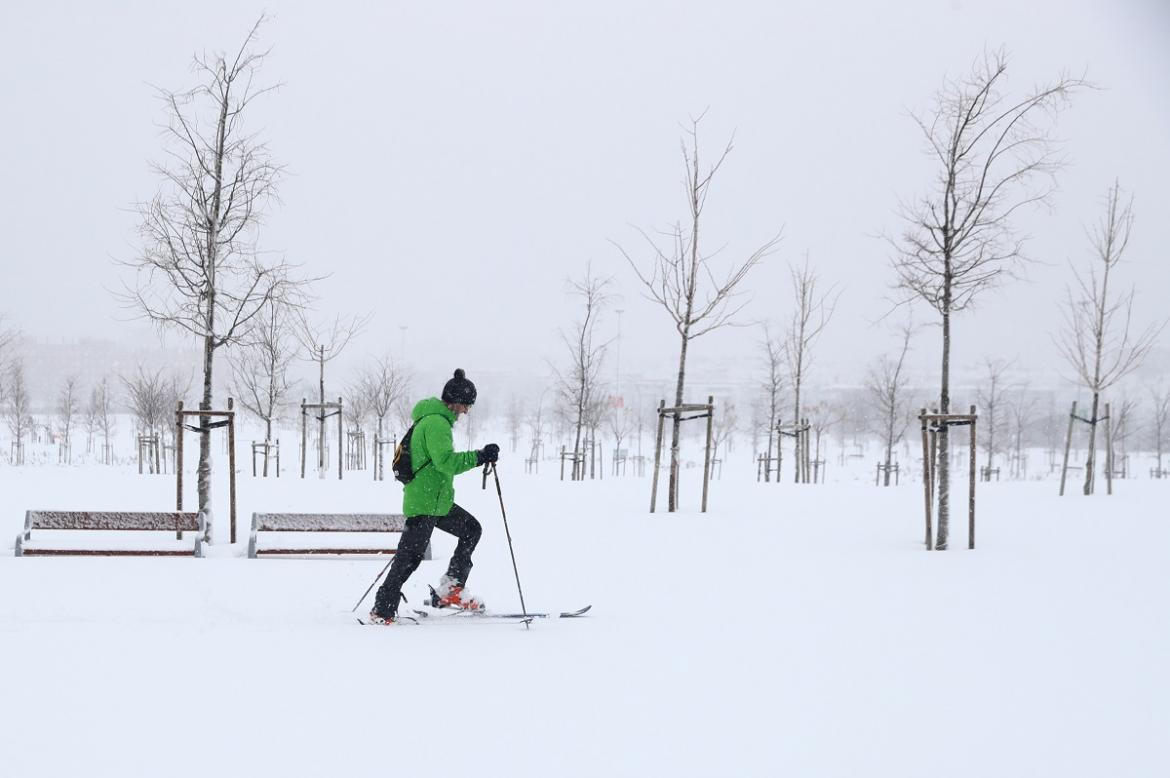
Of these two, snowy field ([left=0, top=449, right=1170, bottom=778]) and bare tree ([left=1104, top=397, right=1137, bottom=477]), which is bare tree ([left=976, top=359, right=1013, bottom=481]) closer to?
bare tree ([left=1104, top=397, right=1137, bottom=477])

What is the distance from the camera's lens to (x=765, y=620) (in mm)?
6477

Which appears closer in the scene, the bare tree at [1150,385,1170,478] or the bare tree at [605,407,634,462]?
the bare tree at [1150,385,1170,478]

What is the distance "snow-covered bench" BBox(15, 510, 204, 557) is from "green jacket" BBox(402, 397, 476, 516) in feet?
13.8

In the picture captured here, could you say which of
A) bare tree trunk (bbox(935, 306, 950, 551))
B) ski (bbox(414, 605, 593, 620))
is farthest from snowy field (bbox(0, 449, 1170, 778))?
bare tree trunk (bbox(935, 306, 950, 551))

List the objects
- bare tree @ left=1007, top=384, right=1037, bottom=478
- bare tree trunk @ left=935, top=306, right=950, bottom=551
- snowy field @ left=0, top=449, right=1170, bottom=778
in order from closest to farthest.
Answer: snowy field @ left=0, top=449, right=1170, bottom=778 < bare tree trunk @ left=935, top=306, right=950, bottom=551 < bare tree @ left=1007, top=384, right=1037, bottom=478

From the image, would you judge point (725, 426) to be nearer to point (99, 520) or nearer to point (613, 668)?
point (99, 520)

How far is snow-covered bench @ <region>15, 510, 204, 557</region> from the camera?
841 cm

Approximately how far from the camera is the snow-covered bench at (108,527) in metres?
8.41

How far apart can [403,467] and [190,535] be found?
633 centimetres

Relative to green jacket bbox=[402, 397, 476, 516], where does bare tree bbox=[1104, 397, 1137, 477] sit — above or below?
below

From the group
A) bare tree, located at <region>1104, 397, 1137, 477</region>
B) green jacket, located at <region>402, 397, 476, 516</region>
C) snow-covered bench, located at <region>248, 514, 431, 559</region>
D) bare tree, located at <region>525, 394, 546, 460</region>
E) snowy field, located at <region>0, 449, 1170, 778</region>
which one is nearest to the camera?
snowy field, located at <region>0, 449, 1170, 778</region>

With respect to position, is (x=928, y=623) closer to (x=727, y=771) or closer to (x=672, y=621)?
(x=672, y=621)

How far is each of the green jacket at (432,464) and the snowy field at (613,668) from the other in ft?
3.16

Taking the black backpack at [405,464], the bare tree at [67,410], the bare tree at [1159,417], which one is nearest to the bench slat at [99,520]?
the black backpack at [405,464]
